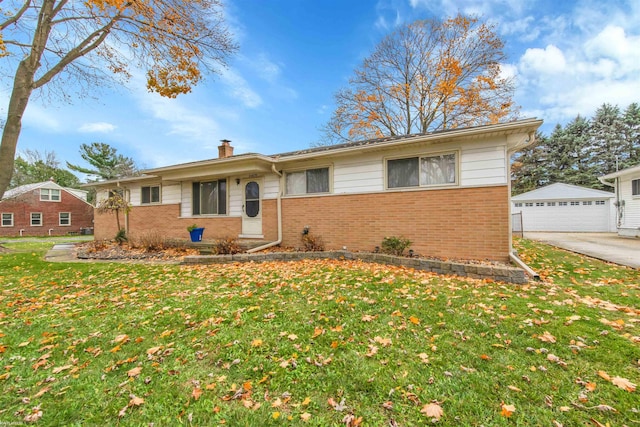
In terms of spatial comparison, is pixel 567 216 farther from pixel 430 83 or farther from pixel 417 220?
pixel 417 220

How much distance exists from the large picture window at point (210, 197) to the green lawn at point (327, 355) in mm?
6267

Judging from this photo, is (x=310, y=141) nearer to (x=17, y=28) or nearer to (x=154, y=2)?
(x=154, y=2)

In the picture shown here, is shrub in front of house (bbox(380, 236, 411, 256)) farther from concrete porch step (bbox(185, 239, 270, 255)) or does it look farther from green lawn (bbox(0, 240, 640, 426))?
concrete porch step (bbox(185, 239, 270, 255))

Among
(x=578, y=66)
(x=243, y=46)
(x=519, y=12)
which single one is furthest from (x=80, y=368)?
(x=578, y=66)

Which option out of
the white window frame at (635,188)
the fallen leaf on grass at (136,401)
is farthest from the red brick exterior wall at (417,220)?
the white window frame at (635,188)

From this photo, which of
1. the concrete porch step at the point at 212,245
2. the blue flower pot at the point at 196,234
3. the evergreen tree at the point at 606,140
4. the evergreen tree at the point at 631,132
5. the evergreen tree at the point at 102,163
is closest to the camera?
the concrete porch step at the point at 212,245

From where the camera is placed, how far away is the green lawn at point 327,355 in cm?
209

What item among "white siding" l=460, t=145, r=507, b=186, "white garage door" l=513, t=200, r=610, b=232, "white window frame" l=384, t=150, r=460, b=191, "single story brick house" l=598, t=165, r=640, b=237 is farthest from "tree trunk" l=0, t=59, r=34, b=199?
"white garage door" l=513, t=200, r=610, b=232

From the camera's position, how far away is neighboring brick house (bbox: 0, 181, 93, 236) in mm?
27062

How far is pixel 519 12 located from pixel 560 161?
2698cm

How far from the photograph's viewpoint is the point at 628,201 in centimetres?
1401

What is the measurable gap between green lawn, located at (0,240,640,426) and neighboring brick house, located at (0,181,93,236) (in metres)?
32.8

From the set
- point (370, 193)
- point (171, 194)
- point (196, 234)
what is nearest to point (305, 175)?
point (370, 193)

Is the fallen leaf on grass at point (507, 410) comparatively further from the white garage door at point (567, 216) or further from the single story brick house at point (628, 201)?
the white garage door at point (567, 216)
